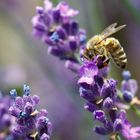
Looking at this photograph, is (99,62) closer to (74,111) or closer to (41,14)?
(41,14)

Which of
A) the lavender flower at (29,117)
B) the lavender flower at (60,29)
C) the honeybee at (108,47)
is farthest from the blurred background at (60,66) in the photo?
the lavender flower at (29,117)

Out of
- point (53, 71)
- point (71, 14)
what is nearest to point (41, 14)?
point (71, 14)

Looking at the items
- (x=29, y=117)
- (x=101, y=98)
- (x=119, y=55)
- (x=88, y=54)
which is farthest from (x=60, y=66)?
(x=29, y=117)

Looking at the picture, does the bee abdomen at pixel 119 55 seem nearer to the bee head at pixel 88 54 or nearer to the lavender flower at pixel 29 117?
the bee head at pixel 88 54

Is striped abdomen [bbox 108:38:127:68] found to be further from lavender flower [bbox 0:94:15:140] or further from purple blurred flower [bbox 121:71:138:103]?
lavender flower [bbox 0:94:15:140]

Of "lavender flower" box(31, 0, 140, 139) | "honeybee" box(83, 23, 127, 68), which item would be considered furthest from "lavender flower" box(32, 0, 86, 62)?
"honeybee" box(83, 23, 127, 68)
